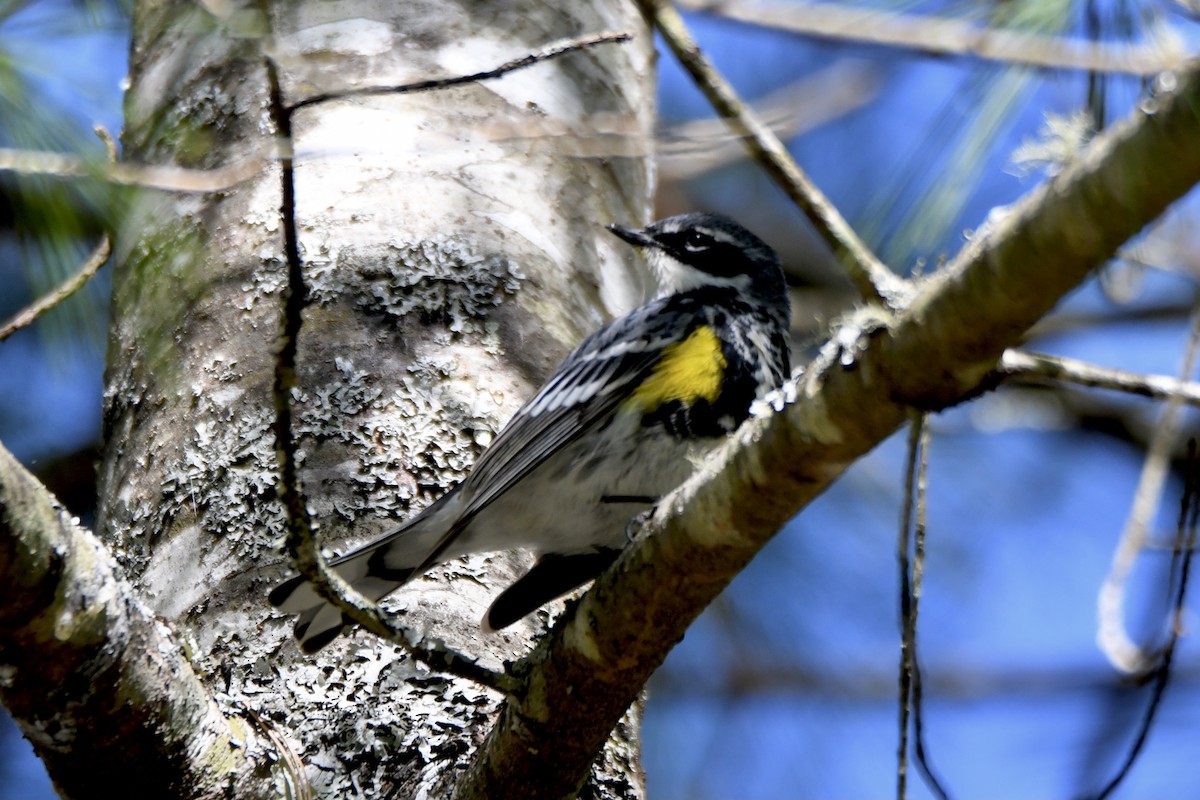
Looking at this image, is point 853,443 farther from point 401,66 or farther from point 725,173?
point 725,173

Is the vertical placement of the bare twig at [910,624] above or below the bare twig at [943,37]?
below

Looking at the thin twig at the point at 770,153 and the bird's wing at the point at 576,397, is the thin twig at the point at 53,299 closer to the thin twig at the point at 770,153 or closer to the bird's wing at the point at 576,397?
the bird's wing at the point at 576,397

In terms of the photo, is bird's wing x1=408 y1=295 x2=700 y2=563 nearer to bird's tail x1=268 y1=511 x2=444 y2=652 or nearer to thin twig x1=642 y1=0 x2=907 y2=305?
bird's tail x1=268 y1=511 x2=444 y2=652

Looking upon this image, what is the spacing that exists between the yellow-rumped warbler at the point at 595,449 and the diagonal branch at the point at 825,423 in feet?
1.88

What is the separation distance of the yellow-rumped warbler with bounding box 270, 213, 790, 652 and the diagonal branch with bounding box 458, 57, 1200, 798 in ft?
1.88

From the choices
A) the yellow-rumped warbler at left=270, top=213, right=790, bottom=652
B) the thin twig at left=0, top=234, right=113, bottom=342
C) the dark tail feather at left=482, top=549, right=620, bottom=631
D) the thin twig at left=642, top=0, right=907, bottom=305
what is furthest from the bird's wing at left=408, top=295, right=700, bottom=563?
the thin twig at left=0, top=234, right=113, bottom=342

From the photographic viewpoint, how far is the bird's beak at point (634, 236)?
3389 mm

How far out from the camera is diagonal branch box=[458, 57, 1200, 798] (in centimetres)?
127

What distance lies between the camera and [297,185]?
3000mm

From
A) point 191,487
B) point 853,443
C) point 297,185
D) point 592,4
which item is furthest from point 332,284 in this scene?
point 853,443

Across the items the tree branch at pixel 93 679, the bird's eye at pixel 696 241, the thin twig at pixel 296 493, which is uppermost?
the bird's eye at pixel 696 241

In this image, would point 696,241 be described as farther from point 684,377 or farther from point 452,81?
point 452,81

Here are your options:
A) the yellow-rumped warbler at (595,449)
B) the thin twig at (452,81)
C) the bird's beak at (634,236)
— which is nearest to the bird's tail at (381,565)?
the yellow-rumped warbler at (595,449)

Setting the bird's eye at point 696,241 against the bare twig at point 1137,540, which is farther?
the bird's eye at point 696,241
